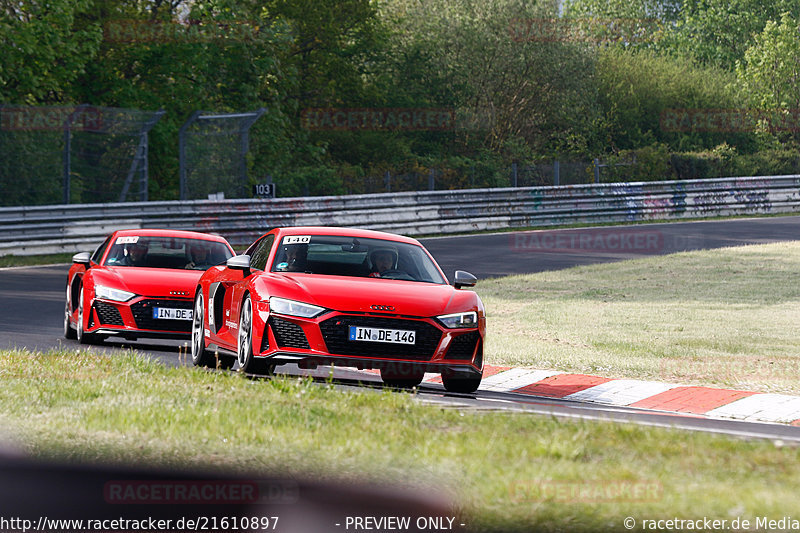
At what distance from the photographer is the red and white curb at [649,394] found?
9617 millimetres

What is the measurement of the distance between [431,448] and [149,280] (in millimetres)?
7859

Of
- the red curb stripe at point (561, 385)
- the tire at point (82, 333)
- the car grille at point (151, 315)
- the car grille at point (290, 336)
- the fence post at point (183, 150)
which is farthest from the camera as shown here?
the fence post at point (183, 150)

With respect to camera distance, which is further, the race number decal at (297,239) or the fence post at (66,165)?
the fence post at (66,165)

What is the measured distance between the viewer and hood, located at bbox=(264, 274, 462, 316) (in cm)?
938

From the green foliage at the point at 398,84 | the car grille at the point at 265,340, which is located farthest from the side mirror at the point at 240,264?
the green foliage at the point at 398,84

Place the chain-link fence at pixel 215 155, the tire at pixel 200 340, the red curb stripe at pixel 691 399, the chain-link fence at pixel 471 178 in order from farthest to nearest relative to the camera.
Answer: the chain-link fence at pixel 471 178 < the chain-link fence at pixel 215 155 < the tire at pixel 200 340 < the red curb stripe at pixel 691 399

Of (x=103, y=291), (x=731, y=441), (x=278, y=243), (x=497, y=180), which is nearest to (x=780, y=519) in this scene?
(x=731, y=441)

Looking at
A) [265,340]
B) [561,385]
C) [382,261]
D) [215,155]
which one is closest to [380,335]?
[265,340]

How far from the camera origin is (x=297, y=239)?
1066cm

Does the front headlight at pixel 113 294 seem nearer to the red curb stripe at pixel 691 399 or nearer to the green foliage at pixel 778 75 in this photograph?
the red curb stripe at pixel 691 399

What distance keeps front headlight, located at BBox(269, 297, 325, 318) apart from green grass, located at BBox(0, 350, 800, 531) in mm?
1122

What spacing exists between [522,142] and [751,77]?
2098 centimetres

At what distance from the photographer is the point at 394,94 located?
46.8 m

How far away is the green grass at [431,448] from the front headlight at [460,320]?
162cm
